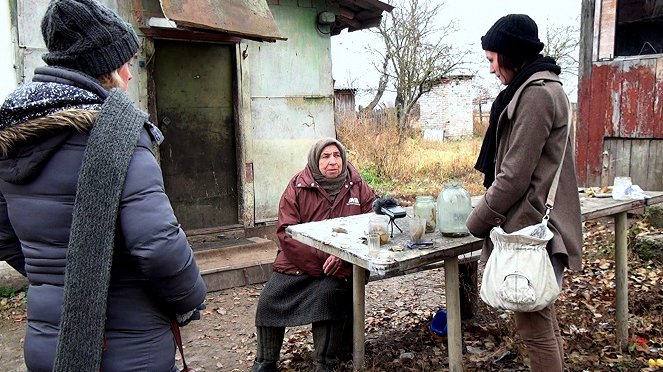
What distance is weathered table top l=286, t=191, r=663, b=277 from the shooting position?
101 inches

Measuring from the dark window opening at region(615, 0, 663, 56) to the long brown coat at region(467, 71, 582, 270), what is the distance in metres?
5.20

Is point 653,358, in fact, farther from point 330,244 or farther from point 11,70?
point 11,70

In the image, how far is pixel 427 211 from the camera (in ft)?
10.3

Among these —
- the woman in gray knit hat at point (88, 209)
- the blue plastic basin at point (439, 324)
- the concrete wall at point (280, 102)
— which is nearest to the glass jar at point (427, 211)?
the blue plastic basin at point (439, 324)

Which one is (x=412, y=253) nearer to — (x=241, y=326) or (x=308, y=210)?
(x=308, y=210)

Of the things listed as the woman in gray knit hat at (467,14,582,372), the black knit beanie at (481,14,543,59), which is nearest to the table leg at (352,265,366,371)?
the woman in gray knit hat at (467,14,582,372)

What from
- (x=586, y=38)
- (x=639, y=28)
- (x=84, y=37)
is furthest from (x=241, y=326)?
(x=639, y=28)

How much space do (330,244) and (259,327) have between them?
3.45 ft

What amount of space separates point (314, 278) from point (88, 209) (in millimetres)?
2170

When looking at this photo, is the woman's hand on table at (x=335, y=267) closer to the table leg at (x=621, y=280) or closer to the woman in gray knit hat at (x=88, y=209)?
the woman in gray knit hat at (x=88, y=209)

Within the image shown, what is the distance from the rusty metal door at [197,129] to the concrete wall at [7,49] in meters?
1.61

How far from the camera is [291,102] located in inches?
268

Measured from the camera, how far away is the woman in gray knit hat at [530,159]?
8.03 ft

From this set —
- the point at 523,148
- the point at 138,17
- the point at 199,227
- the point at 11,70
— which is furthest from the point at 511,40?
the point at 199,227
